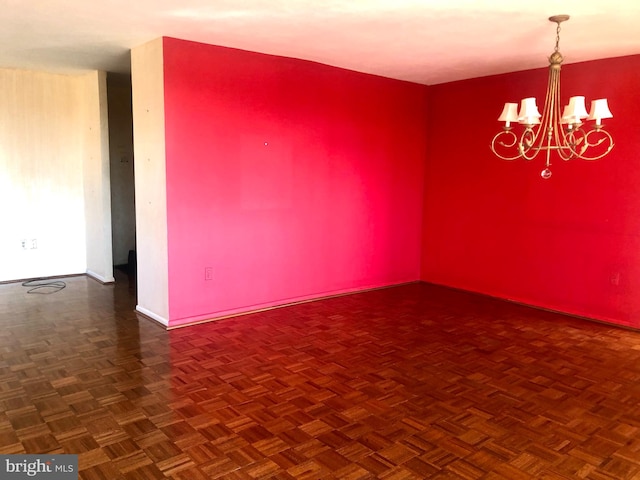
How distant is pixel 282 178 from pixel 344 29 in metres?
1.40

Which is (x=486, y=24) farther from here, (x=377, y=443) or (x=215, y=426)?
(x=215, y=426)

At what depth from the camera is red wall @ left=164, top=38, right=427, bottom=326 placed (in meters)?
3.83

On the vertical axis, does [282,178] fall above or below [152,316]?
above

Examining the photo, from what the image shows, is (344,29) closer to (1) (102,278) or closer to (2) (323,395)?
(2) (323,395)

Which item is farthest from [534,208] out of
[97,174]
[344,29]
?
[97,174]

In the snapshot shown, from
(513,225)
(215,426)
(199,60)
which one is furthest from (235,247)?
(513,225)

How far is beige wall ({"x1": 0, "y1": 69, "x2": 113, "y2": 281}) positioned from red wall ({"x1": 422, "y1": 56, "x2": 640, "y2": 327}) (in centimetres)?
349

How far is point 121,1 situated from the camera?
112 inches

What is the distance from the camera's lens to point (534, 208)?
4621mm

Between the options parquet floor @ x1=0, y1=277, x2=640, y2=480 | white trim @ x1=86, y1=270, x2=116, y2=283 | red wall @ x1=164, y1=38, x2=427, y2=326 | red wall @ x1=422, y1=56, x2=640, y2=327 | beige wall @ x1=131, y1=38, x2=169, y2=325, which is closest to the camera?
parquet floor @ x1=0, y1=277, x2=640, y2=480

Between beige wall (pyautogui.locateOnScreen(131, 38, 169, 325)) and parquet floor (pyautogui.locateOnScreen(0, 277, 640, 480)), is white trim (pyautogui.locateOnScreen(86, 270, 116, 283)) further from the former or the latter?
beige wall (pyautogui.locateOnScreen(131, 38, 169, 325))

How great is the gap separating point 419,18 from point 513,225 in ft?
7.90

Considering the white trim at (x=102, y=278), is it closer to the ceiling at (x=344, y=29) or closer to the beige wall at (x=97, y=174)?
the beige wall at (x=97, y=174)

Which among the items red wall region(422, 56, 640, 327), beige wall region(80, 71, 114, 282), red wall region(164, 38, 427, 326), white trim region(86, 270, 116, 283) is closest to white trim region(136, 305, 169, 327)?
red wall region(164, 38, 427, 326)
